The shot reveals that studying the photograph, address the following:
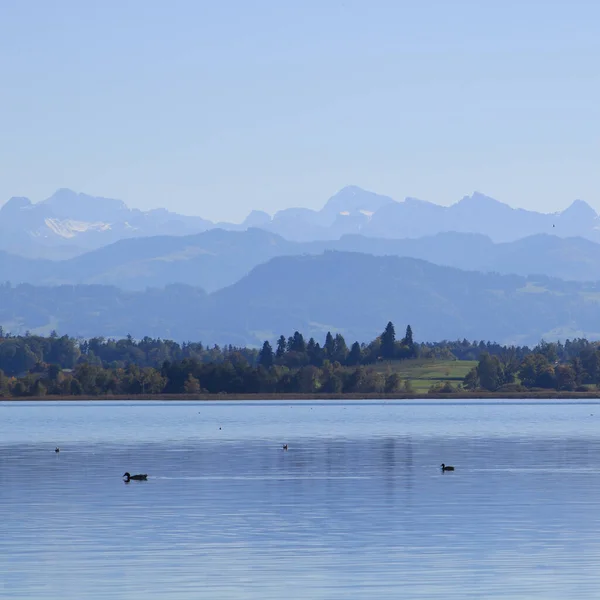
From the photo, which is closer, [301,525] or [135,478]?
[301,525]

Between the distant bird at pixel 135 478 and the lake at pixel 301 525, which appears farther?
the distant bird at pixel 135 478

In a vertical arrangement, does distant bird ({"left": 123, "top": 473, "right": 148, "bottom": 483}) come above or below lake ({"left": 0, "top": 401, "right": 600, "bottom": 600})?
above

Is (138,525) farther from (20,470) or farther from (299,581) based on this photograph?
(20,470)

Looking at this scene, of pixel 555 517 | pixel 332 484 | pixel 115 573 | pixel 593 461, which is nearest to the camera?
pixel 115 573

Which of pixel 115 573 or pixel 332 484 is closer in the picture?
pixel 115 573

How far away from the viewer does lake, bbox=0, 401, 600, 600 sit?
5194cm

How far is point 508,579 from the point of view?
172ft

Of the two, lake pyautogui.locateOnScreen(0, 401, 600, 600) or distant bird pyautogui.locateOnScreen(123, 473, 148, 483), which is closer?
lake pyautogui.locateOnScreen(0, 401, 600, 600)

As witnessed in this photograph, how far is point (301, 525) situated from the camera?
69125 mm

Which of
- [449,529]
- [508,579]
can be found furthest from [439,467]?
[508,579]

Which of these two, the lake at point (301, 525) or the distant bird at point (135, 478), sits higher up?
the distant bird at point (135, 478)

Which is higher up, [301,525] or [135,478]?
[135,478]

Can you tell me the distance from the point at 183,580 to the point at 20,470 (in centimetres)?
5656

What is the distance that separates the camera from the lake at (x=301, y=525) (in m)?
51.9
